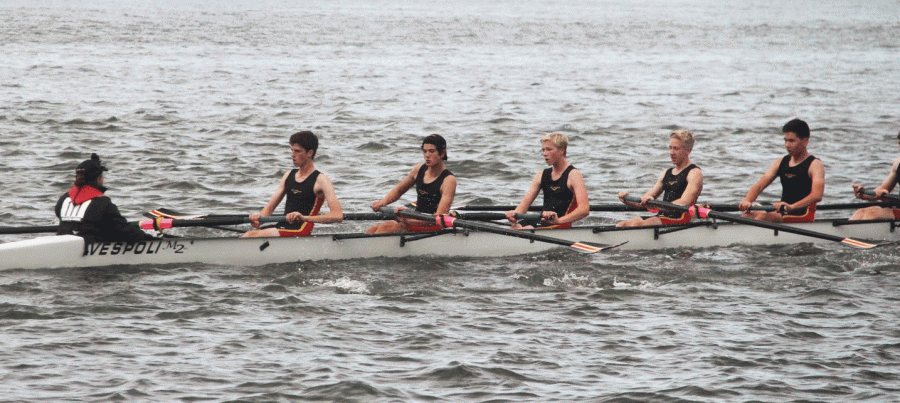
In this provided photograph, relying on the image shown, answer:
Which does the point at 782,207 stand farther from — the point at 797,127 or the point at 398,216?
the point at 398,216

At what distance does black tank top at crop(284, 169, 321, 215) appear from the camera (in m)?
13.0

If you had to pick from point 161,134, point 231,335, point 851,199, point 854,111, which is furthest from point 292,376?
point 854,111

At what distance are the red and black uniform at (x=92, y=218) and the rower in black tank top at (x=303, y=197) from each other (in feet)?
5.84

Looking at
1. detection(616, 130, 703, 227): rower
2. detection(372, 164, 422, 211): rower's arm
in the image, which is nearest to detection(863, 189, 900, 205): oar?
detection(616, 130, 703, 227): rower

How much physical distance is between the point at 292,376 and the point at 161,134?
16695 mm

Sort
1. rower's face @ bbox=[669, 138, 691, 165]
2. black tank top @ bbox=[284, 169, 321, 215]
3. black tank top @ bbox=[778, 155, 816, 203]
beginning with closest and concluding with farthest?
black tank top @ bbox=[284, 169, 321, 215], rower's face @ bbox=[669, 138, 691, 165], black tank top @ bbox=[778, 155, 816, 203]

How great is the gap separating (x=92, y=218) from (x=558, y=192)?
5.58 metres

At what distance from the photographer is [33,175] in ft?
64.1

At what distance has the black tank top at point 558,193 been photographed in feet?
45.0

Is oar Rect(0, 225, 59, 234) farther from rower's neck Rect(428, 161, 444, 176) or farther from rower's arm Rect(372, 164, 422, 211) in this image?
rower's neck Rect(428, 161, 444, 176)

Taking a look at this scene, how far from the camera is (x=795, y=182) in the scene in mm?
14305

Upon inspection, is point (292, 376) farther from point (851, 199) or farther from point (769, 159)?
point (769, 159)

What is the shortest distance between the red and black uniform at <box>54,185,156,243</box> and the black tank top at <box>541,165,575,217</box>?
16.3 ft

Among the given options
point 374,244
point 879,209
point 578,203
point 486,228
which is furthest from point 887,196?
point 374,244
